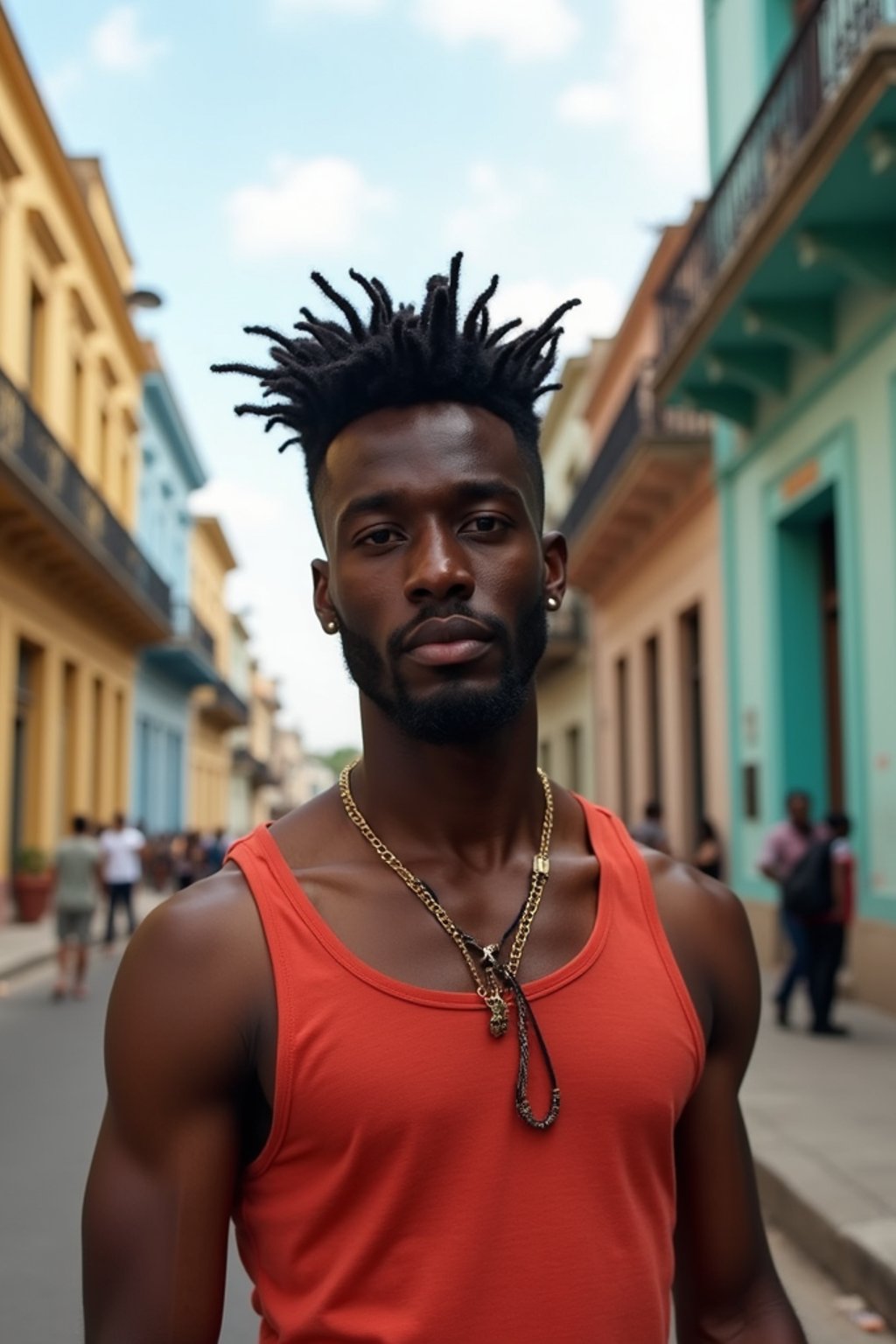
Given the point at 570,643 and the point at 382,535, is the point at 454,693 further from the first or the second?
the point at 570,643

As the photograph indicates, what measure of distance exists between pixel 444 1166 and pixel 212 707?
4019 centimetres

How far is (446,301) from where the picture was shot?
169 cm

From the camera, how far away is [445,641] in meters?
1.57

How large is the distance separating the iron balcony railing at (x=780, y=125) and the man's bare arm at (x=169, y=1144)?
8154 mm

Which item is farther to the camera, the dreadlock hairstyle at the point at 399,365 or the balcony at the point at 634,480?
the balcony at the point at 634,480

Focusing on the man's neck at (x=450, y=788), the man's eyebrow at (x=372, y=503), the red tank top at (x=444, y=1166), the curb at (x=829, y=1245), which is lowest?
the curb at (x=829, y=1245)

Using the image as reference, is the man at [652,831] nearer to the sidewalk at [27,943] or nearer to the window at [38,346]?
the sidewalk at [27,943]

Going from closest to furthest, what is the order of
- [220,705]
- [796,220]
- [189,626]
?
[796,220] → [189,626] → [220,705]

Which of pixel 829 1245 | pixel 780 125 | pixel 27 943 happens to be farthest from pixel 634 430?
pixel 829 1245

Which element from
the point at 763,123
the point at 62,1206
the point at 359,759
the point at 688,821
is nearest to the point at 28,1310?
the point at 62,1206

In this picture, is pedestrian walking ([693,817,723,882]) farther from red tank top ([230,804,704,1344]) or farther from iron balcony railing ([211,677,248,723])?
iron balcony railing ([211,677,248,723])

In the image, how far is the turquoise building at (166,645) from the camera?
101 feet

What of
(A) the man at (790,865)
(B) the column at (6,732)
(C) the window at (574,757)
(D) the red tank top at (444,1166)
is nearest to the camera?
(D) the red tank top at (444,1166)

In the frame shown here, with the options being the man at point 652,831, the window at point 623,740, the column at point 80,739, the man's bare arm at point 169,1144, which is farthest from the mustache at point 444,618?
the column at point 80,739
